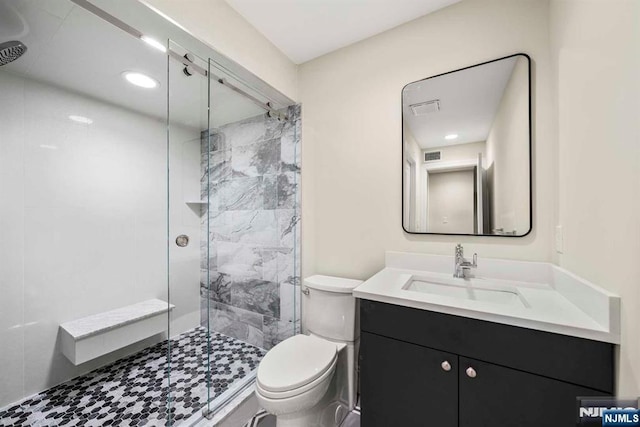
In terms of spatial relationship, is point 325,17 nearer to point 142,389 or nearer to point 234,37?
point 234,37

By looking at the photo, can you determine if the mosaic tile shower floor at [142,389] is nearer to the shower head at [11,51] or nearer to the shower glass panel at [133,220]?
the shower glass panel at [133,220]

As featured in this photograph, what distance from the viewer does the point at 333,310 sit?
155cm

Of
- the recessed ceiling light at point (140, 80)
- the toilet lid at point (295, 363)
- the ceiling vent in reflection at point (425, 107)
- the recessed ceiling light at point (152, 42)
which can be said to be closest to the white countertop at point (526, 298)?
the toilet lid at point (295, 363)

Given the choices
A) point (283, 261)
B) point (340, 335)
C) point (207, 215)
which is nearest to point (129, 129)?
point (207, 215)

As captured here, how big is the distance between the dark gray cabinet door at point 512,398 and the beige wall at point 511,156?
2.39ft

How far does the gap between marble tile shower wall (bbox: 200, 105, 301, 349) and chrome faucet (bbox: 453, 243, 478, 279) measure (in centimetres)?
114

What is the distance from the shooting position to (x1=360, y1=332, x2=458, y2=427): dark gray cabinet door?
38.2 inches

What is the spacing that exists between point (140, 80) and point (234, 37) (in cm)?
95

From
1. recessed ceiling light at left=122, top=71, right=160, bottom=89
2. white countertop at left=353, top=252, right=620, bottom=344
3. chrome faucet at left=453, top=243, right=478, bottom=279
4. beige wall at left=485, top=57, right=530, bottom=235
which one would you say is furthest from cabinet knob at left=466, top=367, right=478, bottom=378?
recessed ceiling light at left=122, top=71, right=160, bottom=89

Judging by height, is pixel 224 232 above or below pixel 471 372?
above

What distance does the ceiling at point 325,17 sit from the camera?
4.74 feet

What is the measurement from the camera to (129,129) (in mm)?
2197

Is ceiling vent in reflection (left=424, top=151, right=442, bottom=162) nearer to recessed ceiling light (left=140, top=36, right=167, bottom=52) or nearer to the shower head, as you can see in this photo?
recessed ceiling light (left=140, top=36, right=167, bottom=52)

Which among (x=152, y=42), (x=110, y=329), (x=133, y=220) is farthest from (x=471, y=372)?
(x=133, y=220)
